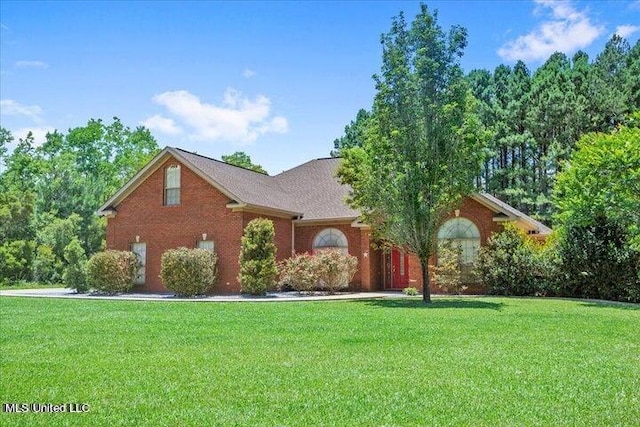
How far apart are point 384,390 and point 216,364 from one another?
251 cm

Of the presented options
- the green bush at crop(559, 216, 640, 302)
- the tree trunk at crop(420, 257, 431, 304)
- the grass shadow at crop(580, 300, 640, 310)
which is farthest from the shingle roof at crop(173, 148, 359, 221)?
the grass shadow at crop(580, 300, 640, 310)

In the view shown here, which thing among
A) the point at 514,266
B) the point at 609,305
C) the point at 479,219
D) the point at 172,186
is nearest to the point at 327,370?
the point at 609,305

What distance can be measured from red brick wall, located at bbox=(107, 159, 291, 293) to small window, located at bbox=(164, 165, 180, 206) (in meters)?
0.21

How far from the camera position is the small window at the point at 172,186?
2556 cm

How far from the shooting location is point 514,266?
2189 cm

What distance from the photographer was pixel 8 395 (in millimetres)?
5969

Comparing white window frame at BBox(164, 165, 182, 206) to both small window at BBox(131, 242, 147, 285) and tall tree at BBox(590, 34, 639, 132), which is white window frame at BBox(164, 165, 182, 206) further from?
tall tree at BBox(590, 34, 639, 132)

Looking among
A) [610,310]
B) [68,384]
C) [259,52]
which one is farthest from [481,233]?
[68,384]

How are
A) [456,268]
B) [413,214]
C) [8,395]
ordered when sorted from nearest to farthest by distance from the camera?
[8,395]
[413,214]
[456,268]

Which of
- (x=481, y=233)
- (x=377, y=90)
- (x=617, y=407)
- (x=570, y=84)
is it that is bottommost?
(x=617, y=407)

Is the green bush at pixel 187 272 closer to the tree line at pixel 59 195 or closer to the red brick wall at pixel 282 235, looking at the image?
the red brick wall at pixel 282 235

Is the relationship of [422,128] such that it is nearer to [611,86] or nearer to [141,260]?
[141,260]

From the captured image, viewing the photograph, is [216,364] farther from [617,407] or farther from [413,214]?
[413,214]

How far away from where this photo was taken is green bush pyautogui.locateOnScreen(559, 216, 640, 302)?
19.7m
